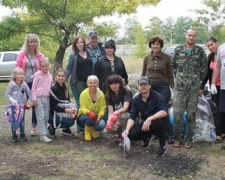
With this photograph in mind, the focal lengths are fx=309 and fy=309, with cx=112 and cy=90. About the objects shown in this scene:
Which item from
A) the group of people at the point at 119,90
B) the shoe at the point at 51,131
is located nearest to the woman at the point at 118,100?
the group of people at the point at 119,90

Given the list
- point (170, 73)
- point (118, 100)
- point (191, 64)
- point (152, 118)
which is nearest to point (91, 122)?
point (118, 100)

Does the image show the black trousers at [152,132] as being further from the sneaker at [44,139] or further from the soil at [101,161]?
the sneaker at [44,139]

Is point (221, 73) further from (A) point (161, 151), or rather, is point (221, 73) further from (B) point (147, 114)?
(A) point (161, 151)

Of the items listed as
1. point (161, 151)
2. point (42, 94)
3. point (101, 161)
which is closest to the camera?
point (101, 161)

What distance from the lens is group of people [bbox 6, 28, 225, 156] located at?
15.0ft

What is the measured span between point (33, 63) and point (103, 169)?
7.52 feet

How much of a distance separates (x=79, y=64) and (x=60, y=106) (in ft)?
2.64

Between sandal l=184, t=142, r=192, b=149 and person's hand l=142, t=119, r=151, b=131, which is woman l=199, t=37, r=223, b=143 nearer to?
sandal l=184, t=142, r=192, b=149

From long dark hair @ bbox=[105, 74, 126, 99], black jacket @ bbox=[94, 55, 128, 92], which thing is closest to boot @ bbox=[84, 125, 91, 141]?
long dark hair @ bbox=[105, 74, 126, 99]

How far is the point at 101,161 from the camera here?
14.1 feet

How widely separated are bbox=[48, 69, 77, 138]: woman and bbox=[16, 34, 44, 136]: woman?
0.41m

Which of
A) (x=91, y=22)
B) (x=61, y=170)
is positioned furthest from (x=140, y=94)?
(x=91, y=22)

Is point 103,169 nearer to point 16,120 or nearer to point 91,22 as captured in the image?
point 16,120

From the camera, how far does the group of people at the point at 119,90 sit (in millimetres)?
4582
